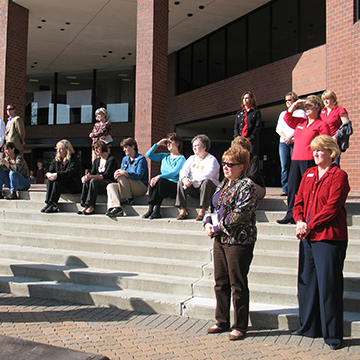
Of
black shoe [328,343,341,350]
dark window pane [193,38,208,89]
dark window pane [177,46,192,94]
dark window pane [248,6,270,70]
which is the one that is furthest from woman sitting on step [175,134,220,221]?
dark window pane [177,46,192,94]

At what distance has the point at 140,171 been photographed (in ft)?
23.9

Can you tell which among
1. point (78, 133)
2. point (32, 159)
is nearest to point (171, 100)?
point (78, 133)

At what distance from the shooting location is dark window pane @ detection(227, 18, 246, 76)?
1612 centimetres

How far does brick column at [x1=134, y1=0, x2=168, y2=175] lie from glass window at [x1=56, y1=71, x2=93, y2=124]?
549 inches

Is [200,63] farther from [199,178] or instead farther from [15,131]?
[199,178]

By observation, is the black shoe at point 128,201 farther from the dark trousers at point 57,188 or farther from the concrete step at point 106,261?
the concrete step at point 106,261

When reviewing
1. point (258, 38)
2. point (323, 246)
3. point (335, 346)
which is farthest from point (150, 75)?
point (335, 346)

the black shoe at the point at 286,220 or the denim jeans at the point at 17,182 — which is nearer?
the black shoe at the point at 286,220

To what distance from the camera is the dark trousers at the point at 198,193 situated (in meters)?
6.09

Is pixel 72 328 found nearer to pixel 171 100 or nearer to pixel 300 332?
pixel 300 332

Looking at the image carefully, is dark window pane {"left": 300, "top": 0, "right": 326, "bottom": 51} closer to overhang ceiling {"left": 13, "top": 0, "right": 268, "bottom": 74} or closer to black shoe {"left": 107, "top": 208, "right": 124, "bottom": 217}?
overhang ceiling {"left": 13, "top": 0, "right": 268, "bottom": 74}

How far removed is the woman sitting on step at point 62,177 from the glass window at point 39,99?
1812cm

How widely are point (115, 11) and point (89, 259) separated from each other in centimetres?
1192

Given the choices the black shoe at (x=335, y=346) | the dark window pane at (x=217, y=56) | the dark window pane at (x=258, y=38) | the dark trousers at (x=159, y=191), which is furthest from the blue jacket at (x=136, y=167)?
the dark window pane at (x=217, y=56)
